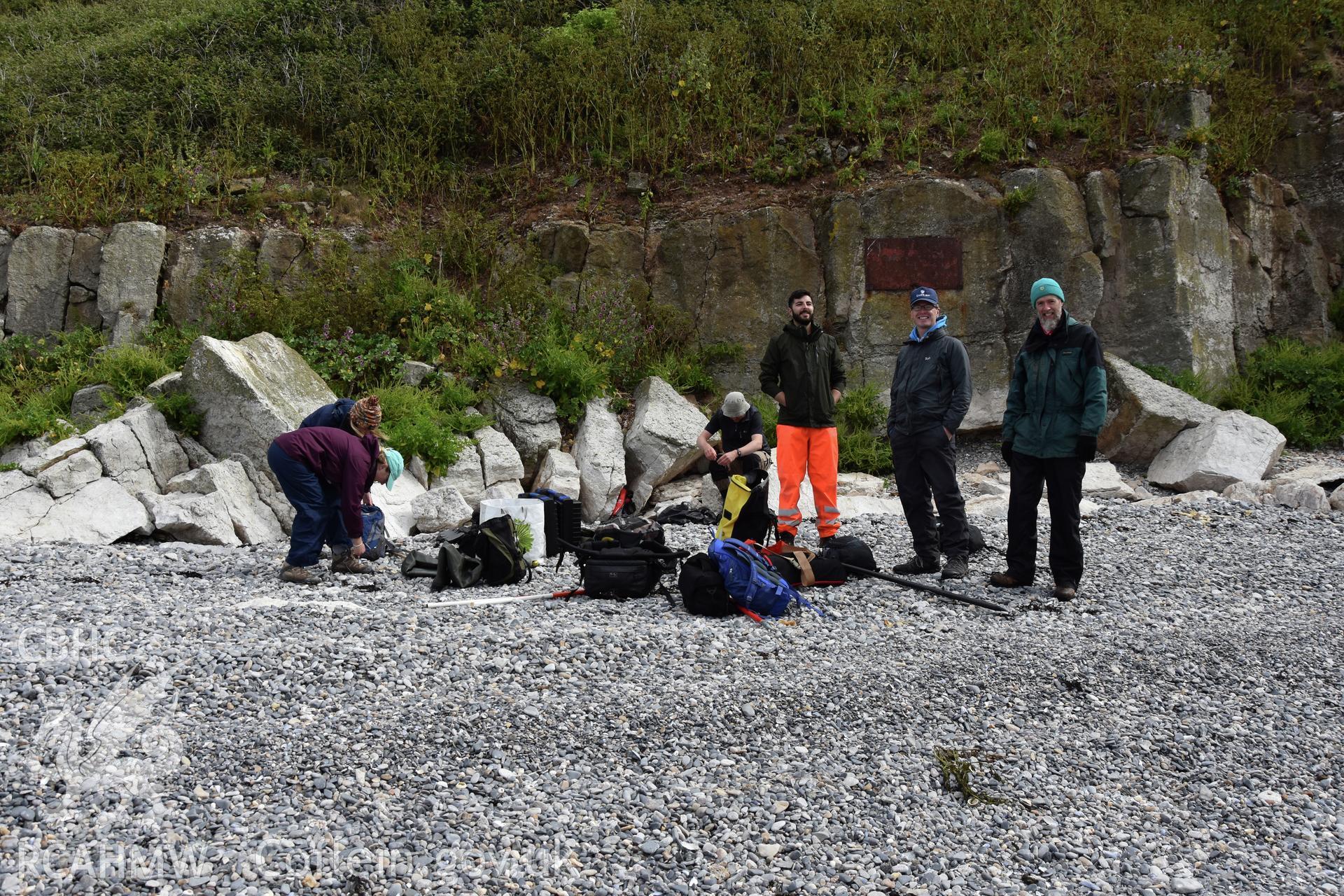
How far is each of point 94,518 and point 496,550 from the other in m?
4.07

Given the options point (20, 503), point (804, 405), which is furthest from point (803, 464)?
point (20, 503)

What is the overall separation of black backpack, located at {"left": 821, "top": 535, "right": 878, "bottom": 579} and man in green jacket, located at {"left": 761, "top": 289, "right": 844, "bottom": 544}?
86cm

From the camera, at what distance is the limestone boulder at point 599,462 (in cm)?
986

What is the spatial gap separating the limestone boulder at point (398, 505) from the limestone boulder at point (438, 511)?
0.07m

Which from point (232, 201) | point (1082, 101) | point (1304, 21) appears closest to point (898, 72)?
point (1082, 101)

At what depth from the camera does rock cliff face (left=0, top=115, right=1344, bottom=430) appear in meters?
11.8

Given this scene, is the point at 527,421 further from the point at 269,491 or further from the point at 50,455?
the point at 50,455

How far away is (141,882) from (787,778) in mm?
2187

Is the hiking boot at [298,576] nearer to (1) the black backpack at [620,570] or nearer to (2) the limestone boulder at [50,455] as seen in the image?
(1) the black backpack at [620,570]

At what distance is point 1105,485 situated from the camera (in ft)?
32.3

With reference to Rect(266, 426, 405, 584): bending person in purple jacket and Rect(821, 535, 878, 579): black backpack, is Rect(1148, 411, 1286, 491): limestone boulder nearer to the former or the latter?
Rect(821, 535, 878, 579): black backpack

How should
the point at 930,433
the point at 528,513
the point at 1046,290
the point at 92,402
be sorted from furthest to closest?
the point at 92,402, the point at 528,513, the point at 930,433, the point at 1046,290

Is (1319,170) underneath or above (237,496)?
above

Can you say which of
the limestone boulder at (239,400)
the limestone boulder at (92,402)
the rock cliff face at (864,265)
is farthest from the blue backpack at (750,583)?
the limestone boulder at (92,402)
